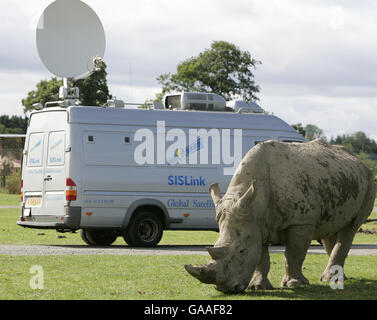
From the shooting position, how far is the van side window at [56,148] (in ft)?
62.2

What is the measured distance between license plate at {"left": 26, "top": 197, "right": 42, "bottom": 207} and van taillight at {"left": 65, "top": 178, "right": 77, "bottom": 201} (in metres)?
0.94

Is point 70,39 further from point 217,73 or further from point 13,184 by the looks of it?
point 217,73

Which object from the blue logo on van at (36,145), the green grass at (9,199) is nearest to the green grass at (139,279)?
the blue logo on van at (36,145)

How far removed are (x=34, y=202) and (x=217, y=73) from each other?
52483mm

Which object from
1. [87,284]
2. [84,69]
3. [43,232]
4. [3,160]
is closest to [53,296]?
[87,284]

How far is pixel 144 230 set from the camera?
20.0 metres

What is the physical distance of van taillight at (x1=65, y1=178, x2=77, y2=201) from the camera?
18.7 meters

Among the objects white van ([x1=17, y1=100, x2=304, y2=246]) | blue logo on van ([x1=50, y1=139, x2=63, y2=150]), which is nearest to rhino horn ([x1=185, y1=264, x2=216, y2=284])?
white van ([x1=17, y1=100, x2=304, y2=246])

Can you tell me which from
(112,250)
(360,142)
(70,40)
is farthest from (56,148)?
(360,142)

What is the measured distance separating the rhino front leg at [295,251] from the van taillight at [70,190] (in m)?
7.57

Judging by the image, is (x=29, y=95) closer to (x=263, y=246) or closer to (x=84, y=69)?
(x=84, y=69)

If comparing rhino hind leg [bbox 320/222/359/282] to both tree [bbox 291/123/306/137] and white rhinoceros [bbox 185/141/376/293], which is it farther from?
tree [bbox 291/123/306/137]

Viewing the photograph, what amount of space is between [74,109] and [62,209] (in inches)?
83.6

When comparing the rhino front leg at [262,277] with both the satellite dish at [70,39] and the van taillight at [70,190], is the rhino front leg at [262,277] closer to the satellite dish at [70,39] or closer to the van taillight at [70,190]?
the van taillight at [70,190]
